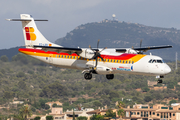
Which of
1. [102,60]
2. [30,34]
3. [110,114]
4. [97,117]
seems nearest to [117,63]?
[102,60]

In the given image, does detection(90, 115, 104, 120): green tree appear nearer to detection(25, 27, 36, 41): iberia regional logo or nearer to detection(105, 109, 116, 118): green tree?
detection(105, 109, 116, 118): green tree

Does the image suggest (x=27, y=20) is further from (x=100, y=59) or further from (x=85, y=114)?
(x=85, y=114)

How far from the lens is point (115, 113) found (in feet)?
593

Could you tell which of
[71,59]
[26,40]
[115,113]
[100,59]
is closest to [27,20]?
[26,40]

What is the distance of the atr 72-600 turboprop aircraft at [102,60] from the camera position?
47.1 m

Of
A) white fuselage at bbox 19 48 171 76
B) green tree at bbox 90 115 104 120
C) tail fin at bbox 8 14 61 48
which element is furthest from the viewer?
green tree at bbox 90 115 104 120

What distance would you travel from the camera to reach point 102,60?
50094 millimetres

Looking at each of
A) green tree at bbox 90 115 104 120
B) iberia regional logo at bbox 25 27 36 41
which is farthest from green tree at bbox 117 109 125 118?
iberia regional logo at bbox 25 27 36 41

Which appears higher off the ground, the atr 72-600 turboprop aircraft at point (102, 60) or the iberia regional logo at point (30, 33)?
the iberia regional logo at point (30, 33)

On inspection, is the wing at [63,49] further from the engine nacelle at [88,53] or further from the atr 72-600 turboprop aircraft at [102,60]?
the engine nacelle at [88,53]

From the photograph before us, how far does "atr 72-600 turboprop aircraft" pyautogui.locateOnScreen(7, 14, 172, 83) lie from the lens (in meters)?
47.1

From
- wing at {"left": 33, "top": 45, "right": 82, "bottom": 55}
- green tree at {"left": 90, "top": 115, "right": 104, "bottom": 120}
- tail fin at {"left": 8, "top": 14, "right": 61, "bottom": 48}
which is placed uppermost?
tail fin at {"left": 8, "top": 14, "right": 61, "bottom": 48}

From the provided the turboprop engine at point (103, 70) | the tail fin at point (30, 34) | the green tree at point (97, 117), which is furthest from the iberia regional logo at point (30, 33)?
the green tree at point (97, 117)

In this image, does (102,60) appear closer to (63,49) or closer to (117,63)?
(117,63)
